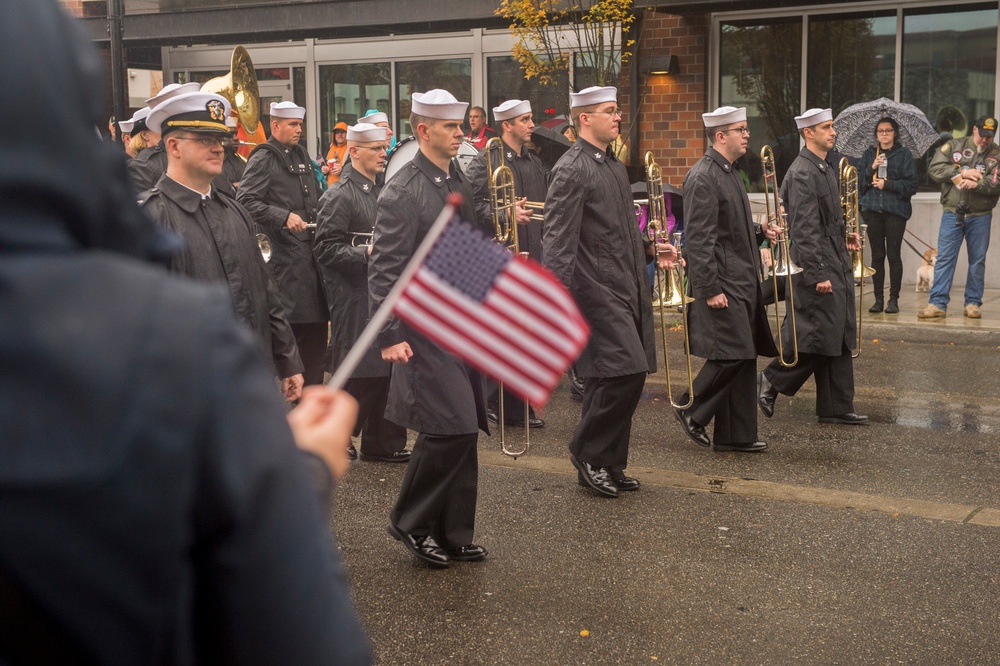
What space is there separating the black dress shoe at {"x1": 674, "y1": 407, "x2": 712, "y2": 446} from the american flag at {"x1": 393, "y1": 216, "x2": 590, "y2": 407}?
6.18m

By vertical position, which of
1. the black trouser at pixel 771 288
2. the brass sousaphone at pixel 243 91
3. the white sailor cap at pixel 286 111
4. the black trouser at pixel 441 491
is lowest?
the black trouser at pixel 441 491

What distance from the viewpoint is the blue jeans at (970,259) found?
13617mm

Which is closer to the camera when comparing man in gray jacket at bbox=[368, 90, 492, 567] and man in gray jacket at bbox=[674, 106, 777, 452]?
man in gray jacket at bbox=[368, 90, 492, 567]

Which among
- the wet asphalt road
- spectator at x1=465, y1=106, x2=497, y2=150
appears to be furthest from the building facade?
the wet asphalt road

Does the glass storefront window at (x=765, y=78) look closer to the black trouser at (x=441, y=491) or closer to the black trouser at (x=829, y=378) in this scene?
the black trouser at (x=829, y=378)

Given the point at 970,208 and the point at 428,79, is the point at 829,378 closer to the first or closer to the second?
the point at 970,208

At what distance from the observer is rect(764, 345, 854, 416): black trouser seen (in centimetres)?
873

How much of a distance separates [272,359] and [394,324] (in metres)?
0.56

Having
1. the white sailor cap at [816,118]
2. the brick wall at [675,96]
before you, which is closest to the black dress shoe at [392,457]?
the white sailor cap at [816,118]

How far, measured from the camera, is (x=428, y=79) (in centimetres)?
2016

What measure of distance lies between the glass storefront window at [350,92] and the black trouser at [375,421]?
521 inches

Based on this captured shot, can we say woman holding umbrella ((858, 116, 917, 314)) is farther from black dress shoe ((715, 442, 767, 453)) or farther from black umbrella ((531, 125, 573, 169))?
black dress shoe ((715, 442, 767, 453))

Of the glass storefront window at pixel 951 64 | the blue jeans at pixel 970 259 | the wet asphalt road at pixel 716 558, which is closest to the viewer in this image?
the wet asphalt road at pixel 716 558

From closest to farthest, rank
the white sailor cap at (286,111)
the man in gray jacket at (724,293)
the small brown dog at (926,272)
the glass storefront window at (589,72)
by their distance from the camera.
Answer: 1. the man in gray jacket at (724,293)
2. the white sailor cap at (286,111)
3. the small brown dog at (926,272)
4. the glass storefront window at (589,72)
